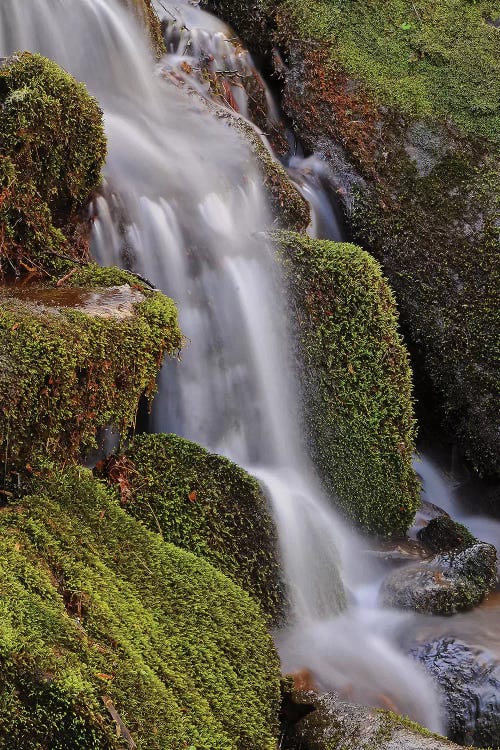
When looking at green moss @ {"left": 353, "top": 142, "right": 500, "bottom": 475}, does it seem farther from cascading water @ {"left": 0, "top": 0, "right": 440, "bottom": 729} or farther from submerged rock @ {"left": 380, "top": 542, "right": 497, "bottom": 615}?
submerged rock @ {"left": 380, "top": 542, "right": 497, "bottom": 615}

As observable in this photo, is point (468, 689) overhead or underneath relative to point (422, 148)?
underneath

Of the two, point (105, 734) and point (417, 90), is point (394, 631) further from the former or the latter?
point (417, 90)

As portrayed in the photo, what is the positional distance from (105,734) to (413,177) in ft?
17.2

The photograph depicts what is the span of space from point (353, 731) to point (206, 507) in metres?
1.24

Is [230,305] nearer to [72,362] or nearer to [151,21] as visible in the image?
[72,362]

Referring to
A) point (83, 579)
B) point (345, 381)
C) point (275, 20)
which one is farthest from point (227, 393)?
point (275, 20)

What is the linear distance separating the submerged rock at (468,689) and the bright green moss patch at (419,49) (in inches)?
174

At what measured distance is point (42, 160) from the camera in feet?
14.1

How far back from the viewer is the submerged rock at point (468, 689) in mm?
3752

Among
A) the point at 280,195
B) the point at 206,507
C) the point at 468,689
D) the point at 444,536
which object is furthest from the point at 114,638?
the point at 280,195

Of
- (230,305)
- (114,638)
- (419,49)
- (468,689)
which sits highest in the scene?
(419,49)

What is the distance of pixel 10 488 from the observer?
10.6 feet

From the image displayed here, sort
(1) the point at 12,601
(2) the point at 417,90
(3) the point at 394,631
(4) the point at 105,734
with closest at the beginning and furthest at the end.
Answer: (4) the point at 105,734
(1) the point at 12,601
(3) the point at 394,631
(2) the point at 417,90

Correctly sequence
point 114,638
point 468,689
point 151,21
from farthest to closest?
point 151,21 → point 468,689 → point 114,638
